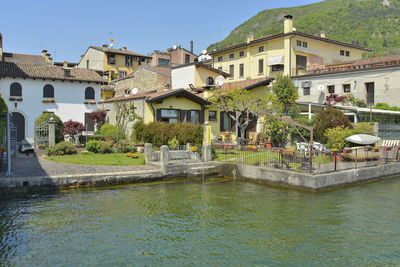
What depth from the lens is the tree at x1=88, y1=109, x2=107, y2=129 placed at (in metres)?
28.8

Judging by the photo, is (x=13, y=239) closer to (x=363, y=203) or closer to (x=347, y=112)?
(x=363, y=203)

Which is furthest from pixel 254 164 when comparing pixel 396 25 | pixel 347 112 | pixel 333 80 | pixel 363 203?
pixel 396 25

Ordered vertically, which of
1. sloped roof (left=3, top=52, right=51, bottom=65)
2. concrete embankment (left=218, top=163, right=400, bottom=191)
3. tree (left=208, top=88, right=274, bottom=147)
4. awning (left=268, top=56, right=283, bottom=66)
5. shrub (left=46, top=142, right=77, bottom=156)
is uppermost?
sloped roof (left=3, top=52, right=51, bottom=65)

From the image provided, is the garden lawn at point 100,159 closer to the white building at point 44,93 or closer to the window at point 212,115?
the window at point 212,115

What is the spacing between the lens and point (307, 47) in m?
39.1

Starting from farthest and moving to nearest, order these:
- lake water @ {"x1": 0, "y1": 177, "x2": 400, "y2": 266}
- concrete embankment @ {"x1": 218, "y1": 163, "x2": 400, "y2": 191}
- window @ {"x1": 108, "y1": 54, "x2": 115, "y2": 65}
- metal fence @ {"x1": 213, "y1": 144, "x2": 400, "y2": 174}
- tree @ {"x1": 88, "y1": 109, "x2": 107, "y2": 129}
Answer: window @ {"x1": 108, "y1": 54, "x2": 115, "y2": 65}, tree @ {"x1": 88, "y1": 109, "x2": 107, "y2": 129}, metal fence @ {"x1": 213, "y1": 144, "x2": 400, "y2": 174}, concrete embankment @ {"x1": 218, "y1": 163, "x2": 400, "y2": 191}, lake water @ {"x1": 0, "y1": 177, "x2": 400, "y2": 266}

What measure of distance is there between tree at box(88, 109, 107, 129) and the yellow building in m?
17.7

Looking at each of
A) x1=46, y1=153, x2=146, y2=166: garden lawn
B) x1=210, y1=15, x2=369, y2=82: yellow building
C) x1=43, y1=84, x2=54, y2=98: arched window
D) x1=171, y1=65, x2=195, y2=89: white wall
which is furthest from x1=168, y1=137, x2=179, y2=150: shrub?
x1=210, y1=15, x2=369, y2=82: yellow building

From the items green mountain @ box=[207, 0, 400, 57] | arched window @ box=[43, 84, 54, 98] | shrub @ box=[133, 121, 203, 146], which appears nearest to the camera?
shrub @ box=[133, 121, 203, 146]

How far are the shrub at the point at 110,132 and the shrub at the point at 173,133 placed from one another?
9.97ft

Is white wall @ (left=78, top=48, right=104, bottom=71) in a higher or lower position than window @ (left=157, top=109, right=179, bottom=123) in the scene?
higher

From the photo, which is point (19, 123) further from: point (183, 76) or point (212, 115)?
point (212, 115)

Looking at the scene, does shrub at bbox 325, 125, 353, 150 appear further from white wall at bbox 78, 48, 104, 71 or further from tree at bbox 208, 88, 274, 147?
white wall at bbox 78, 48, 104, 71

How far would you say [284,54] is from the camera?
37875 millimetres
